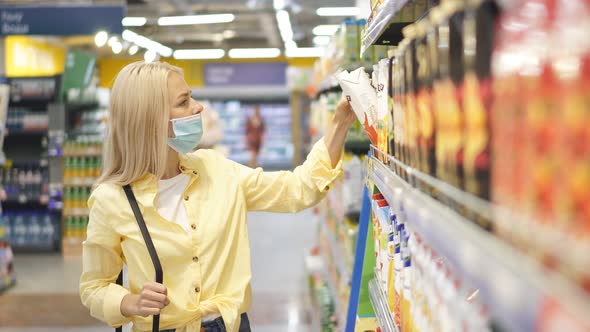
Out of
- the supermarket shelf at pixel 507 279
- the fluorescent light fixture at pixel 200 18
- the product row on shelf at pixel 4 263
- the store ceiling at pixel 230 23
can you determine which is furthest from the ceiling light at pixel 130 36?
the supermarket shelf at pixel 507 279

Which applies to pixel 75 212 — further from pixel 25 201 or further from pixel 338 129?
pixel 338 129

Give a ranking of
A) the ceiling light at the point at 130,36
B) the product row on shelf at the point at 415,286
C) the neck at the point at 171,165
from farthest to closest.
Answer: the ceiling light at the point at 130,36 → the neck at the point at 171,165 → the product row on shelf at the point at 415,286

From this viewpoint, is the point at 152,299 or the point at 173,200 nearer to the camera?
the point at 152,299

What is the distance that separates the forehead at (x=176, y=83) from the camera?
217 centimetres

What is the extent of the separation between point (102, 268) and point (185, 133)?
1.71 feet

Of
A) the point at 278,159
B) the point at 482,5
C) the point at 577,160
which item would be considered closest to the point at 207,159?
the point at 482,5

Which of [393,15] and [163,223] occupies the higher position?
[393,15]

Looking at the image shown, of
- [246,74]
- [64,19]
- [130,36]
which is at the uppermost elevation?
[130,36]

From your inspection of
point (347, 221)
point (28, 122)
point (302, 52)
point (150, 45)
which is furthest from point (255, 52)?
point (347, 221)

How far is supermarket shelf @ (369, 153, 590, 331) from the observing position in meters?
0.50

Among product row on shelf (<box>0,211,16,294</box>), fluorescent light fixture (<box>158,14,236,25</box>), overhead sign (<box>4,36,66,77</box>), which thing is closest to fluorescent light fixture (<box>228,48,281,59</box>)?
overhead sign (<box>4,36,66,77</box>)

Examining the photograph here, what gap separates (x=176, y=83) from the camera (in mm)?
2188

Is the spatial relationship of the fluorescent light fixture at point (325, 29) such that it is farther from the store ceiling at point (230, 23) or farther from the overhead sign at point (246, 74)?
the overhead sign at point (246, 74)

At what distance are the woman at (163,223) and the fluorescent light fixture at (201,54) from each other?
16889mm
